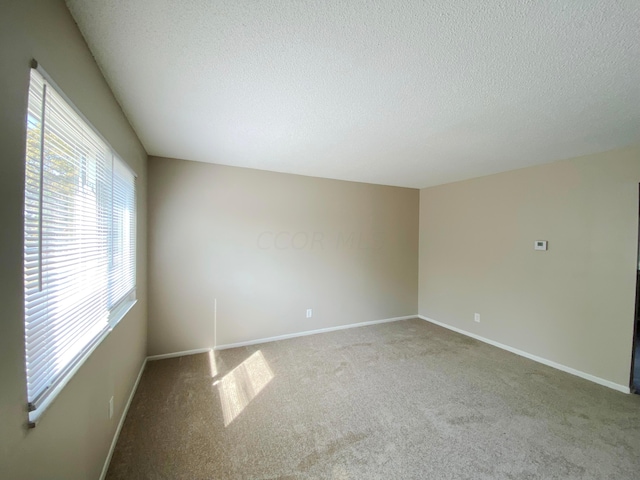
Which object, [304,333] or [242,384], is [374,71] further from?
[304,333]

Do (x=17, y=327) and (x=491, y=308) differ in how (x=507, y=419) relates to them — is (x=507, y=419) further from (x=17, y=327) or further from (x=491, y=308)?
(x=17, y=327)

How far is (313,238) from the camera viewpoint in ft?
12.7

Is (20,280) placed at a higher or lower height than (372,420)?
higher

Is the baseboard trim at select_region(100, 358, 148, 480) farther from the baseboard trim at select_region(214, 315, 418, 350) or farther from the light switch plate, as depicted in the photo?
the light switch plate

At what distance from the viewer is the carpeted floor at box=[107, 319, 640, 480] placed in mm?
1623

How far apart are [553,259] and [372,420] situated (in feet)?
9.37

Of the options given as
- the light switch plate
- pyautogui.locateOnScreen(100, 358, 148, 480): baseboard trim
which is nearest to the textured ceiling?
the light switch plate

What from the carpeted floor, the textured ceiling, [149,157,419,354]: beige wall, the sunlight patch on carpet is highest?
the textured ceiling

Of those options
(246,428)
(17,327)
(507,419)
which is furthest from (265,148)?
(507,419)

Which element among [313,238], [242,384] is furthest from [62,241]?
[313,238]

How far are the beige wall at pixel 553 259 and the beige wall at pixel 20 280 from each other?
14.2 feet

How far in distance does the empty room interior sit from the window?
1 centimetres

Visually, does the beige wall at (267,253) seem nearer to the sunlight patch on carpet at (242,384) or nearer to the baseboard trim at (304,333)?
the baseboard trim at (304,333)

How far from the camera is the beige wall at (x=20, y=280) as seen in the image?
73 centimetres
